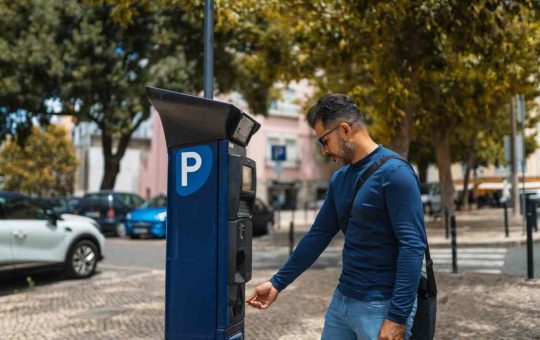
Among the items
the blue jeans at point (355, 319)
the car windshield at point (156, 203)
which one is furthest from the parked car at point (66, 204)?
the blue jeans at point (355, 319)

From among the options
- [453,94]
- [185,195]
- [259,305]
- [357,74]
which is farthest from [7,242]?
[453,94]

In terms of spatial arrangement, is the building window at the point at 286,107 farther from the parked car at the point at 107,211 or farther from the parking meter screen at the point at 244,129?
the parking meter screen at the point at 244,129

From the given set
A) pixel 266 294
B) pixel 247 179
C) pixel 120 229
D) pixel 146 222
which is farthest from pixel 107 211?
pixel 266 294

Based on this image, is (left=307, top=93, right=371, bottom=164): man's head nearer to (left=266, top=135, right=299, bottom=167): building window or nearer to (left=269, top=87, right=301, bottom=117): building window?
(left=269, top=87, right=301, bottom=117): building window

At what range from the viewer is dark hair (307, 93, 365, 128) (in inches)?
104

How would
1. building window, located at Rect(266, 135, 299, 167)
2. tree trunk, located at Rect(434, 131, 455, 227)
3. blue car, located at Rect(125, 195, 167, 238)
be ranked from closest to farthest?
blue car, located at Rect(125, 195, 167, 238), tree trunk, located at Rect(434, 131, 455, 227), building window, located at Rect(266, 135, 299, 167)

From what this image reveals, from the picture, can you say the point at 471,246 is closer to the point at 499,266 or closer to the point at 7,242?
the point at 499,266


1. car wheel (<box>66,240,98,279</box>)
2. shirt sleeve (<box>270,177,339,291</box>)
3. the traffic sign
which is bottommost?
car wheel (<box>66,240,98,279</box>)

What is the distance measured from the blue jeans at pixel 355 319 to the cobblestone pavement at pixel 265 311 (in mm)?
3162

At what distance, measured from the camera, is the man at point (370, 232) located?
2.39m

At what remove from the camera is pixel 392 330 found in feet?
7.80

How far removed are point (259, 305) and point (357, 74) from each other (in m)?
14.2

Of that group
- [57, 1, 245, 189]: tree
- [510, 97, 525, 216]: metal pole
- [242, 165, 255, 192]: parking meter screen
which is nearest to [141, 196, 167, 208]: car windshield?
[57, 1, 245, 189]: tree

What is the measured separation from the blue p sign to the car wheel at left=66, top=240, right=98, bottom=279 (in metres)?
6.88
